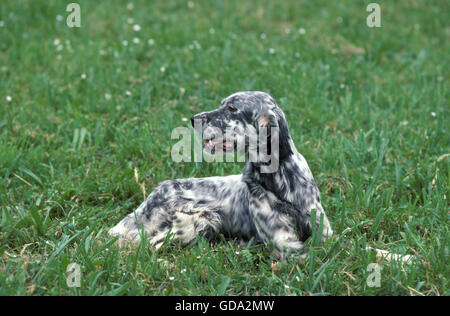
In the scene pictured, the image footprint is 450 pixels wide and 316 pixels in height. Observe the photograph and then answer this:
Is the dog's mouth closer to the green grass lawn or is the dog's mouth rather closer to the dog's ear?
the dog's ear

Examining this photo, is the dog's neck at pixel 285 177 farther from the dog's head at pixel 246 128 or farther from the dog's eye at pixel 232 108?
the dog's eye at pixel 232 108

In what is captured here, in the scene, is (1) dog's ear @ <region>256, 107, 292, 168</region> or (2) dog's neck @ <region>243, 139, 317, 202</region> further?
(2) dog's neck @ <region>243, 139, 317, 202</region>

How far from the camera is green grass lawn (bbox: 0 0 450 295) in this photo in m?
3.56

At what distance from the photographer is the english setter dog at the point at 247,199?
11.7ft

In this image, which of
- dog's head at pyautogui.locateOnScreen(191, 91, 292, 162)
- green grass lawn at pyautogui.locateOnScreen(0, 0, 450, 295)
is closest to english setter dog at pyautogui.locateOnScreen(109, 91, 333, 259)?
dog's head at pyautogui.locateOnScreen(191, 91, 292, 162)

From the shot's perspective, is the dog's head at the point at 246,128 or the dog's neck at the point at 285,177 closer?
the dog's head at the point at 246,128

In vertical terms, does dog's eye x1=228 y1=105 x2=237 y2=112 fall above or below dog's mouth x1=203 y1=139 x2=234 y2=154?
above

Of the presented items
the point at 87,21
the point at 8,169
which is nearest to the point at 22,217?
the point at 8,169

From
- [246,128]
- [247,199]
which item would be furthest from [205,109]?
[246,128]

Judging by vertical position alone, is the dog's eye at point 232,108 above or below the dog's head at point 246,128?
above

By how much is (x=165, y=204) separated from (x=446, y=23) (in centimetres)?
658

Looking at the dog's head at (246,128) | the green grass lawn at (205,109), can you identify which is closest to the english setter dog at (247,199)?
the dog's head at (246,128)

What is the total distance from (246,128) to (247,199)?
1.88ft
